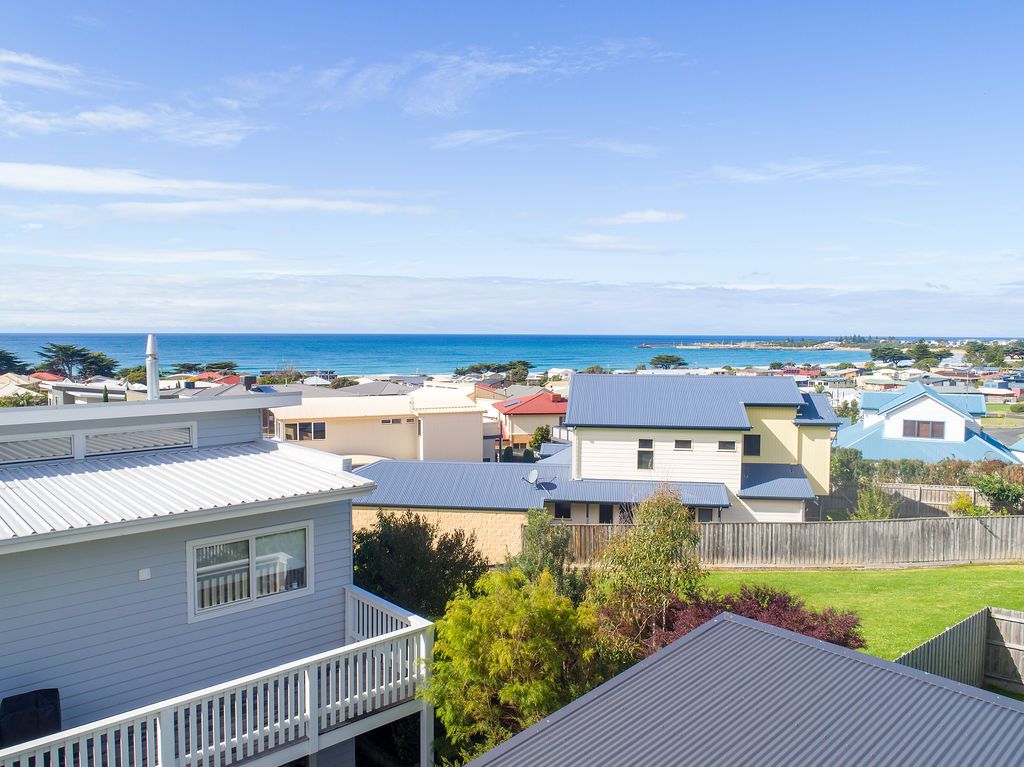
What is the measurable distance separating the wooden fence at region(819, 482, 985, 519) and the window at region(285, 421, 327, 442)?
72.4 feet

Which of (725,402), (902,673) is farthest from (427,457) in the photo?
(902,673)

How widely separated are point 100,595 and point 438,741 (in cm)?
Answer: 507

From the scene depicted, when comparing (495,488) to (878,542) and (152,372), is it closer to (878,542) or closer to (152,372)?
(878,542)

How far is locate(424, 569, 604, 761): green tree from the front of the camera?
916cm

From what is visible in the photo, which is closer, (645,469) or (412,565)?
(412,565)

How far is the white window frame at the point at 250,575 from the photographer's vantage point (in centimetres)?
1020

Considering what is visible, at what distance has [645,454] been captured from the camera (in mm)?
26859

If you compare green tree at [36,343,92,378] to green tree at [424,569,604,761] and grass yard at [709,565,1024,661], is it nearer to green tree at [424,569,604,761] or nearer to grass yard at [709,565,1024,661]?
grass yard at [709,565,1024,661]

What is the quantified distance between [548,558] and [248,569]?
7.74 m

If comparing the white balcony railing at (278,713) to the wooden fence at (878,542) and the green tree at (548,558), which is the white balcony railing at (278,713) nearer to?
the green tree at (548,558)

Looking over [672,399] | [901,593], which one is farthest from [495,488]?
[901,593]

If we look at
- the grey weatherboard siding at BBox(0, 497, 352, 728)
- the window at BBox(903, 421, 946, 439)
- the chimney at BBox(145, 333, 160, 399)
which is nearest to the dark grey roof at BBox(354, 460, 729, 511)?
the chimney at BBox(145, 333, 160, 399)

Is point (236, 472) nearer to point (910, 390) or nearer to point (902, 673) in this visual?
point (902, 673)

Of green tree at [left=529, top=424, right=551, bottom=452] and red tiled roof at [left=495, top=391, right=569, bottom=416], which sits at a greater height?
red tiled roof at [left=495, top=391, right=569, bottom=416]
